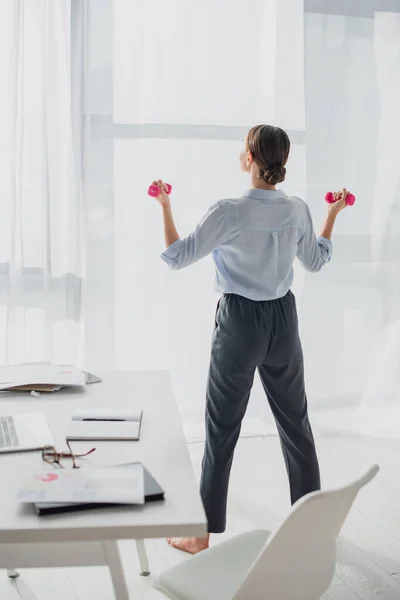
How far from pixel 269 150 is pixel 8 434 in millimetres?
1162

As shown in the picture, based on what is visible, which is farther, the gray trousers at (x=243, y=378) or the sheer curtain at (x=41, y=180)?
the sheer curtain at (x=41, y=180)

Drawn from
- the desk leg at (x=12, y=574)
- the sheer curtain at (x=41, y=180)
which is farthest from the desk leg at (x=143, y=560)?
the sheer curtain at (x=41, y=180)

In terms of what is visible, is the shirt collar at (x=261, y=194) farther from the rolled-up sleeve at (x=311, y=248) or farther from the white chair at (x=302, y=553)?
the white chair at (x=302, y=553)

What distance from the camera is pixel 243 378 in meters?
2.47

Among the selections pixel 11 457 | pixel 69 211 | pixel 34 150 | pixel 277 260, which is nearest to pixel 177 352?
pixel 69 211

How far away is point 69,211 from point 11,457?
6.17 feet

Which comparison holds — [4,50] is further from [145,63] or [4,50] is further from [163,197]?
[163,197]

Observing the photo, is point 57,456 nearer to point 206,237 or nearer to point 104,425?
point 104,425

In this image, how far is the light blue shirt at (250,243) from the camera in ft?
7.89

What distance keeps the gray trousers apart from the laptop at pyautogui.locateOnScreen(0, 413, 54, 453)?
707mm

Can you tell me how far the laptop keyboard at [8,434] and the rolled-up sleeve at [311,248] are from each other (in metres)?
1.14

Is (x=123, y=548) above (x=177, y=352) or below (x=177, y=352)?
below

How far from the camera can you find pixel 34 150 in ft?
11.0

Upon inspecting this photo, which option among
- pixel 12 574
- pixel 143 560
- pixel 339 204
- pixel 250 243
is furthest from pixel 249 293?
pixel 12 574
